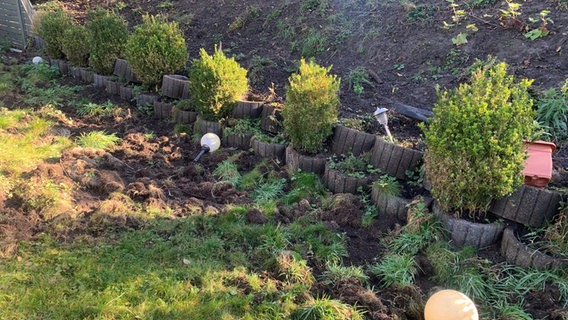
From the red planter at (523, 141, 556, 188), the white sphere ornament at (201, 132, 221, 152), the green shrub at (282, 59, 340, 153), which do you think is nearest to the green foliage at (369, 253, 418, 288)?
the red planter at (523, 141, 556, 188)

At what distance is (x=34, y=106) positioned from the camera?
7.03 metres

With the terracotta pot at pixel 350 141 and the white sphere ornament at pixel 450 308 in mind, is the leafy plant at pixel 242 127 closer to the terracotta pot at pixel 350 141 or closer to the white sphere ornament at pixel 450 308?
the terracotta pot at pixel 350 141

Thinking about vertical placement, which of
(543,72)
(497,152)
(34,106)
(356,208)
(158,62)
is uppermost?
(543,72)

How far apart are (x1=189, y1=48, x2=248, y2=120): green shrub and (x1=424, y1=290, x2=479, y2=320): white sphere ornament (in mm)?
3870

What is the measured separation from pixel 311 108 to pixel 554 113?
2451mm

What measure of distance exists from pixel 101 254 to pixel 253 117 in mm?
3014

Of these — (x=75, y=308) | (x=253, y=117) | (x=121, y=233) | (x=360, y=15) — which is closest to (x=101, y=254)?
(x=121, y=233)

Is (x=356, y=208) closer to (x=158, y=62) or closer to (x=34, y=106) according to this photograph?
(x=158, y=62)

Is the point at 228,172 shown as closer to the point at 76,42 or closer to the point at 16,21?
the point at 76,42

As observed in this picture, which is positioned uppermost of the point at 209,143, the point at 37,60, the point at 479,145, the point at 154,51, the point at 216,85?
the point at 479,145

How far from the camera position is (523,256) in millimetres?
3395

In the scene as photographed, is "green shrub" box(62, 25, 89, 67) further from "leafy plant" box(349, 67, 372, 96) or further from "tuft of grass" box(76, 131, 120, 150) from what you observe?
"leafy plant" box(349, 67, 372, 96)

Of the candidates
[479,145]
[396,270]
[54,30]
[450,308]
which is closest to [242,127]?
[396,270]

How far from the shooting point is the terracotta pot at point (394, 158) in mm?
4352
